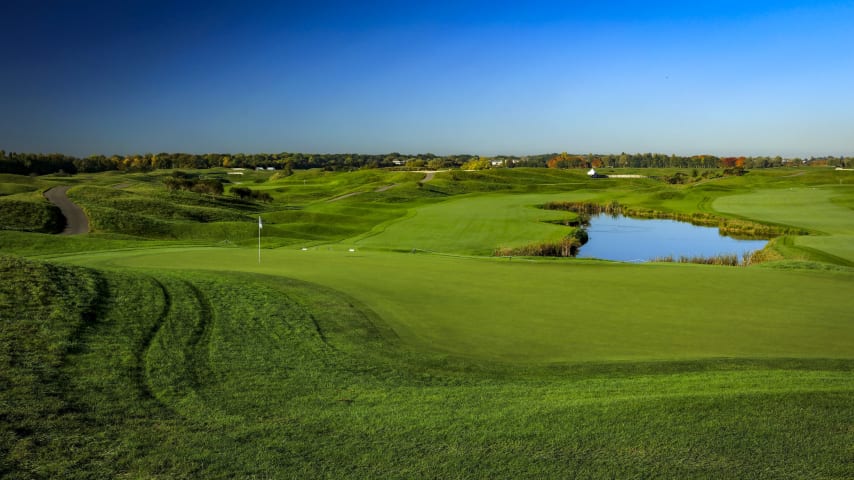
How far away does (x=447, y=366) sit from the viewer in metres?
10.1

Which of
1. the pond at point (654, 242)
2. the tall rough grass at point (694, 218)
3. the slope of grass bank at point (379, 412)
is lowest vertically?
the pond at point (654, 242)

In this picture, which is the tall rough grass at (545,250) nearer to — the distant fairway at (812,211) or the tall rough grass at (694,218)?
the distant fairway at (812,211)

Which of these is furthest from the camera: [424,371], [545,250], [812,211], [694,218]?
[694,218]

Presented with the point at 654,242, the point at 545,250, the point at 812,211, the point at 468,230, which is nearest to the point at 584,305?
the point at 545,250

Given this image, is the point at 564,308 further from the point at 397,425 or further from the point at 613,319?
the point at 397,425

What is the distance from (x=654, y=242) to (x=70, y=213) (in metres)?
48.8

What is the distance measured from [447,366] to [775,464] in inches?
210

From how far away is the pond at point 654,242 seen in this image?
4275 centimetres

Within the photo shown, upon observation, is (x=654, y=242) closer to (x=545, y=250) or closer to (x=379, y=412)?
(x=545, y=250)

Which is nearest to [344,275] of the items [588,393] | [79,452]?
[588,393]

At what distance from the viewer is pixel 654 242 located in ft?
Answer: 164

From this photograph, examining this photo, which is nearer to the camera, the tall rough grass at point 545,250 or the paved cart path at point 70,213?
the tall rough grass at point 545,250

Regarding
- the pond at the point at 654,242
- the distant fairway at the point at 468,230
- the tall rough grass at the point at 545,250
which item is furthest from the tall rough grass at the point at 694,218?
the tall rough grass at the point at 545,250

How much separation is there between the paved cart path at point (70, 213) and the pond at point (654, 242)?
35433 mm
